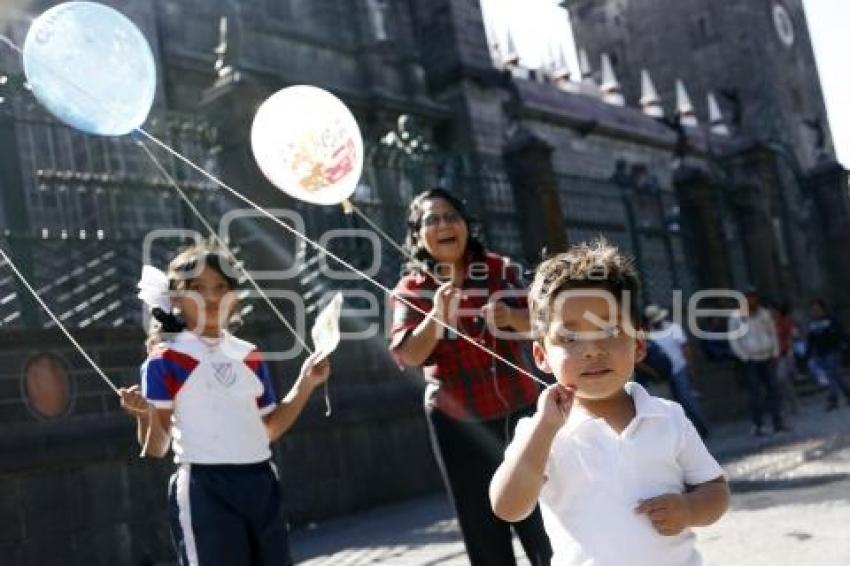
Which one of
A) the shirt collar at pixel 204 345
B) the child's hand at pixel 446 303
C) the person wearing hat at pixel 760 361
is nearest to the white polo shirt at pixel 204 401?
the shirt collar at pixel 204 345

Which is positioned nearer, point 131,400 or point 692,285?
point 131,400

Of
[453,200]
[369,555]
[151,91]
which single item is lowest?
[369,555]

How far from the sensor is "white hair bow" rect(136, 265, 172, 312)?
3.31 m

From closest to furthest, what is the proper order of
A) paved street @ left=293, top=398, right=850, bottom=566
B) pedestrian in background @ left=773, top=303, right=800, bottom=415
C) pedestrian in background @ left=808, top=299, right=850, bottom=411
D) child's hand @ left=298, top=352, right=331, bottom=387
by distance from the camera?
1. child's hand @ left=298, top=352, right=331, bottom=387
2. paved street @ left=293, top=398, right=850, bottom=566
3. pedestrian in background @ left=808, top=299, right=850, bottom=411
4. pedestrian in background @ left=773, top=303, right=800, bottom=415

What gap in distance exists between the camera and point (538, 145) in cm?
1244

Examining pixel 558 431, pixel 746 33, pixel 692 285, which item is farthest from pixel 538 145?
pixel 746 33

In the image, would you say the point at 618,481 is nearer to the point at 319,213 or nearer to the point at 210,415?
the point at 210,415

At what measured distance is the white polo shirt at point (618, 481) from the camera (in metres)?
1.99

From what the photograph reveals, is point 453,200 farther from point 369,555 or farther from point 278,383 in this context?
point 278,383

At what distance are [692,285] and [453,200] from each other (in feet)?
42.8

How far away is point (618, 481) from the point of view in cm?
202

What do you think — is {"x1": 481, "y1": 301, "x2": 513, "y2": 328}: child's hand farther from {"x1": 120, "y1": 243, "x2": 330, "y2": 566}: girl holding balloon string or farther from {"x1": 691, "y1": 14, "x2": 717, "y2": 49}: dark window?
{"x1": 691, "y1": 14, "x2": 717, "y2": 49}: dark window

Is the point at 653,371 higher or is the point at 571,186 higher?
the point at 571,186

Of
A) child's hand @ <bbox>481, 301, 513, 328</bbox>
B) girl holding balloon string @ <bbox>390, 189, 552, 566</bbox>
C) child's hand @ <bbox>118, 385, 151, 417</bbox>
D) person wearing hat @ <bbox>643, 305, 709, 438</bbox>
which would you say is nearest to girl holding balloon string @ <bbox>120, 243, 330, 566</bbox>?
child's hand @ <bbox>118, 385, 151, 417</bbox>
